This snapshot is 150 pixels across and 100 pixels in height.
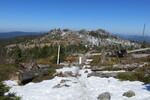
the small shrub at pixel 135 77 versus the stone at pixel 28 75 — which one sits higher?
the small shrub at pixel 135 77

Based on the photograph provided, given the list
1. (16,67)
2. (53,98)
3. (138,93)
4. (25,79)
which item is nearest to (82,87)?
(53,98)

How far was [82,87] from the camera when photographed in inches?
741

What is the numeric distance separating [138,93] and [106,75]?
7.82 m

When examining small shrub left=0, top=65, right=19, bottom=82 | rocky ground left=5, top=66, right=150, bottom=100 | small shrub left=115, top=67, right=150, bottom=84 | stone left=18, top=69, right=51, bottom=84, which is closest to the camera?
rocky ground left=5, top=66, right=150, bottom=100

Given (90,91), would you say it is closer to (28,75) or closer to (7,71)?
(28,75)

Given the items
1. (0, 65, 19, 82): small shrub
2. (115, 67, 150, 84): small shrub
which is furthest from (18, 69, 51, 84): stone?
(115, 67, 150, 84): small shrub

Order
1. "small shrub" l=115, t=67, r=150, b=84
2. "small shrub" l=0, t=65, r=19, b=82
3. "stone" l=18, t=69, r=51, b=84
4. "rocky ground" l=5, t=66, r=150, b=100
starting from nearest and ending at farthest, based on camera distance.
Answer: "rocky ground" l=5, t=66, r=150, b=100, "small shrub" l=115, t=67, r=150, b=84, "stone" l=18, t=69, r=51, b=84, "small shrub" l=0, t=65, r=19, b=82

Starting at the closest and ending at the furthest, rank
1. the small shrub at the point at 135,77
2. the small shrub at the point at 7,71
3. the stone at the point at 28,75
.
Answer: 1. the small shrub at the point at 135,77
2. the stone at the point at 28,75
3. the small shrub at the point at 7,71

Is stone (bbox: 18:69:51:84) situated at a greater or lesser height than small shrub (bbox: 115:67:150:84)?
lesser

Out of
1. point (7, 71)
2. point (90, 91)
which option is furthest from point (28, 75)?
point (90, 91)

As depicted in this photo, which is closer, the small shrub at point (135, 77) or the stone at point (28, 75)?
the small shrub at point (135, 77)

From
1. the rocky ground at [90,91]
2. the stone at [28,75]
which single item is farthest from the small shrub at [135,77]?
the stone at [28,75]

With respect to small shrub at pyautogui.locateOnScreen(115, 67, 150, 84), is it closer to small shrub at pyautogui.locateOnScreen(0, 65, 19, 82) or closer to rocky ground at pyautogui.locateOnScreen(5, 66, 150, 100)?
rocky ground at pyautogui.locateOnScreen(5, 66, 150, 100)

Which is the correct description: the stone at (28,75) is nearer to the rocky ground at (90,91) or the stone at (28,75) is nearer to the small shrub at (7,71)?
the rocky ground at (90,91)
